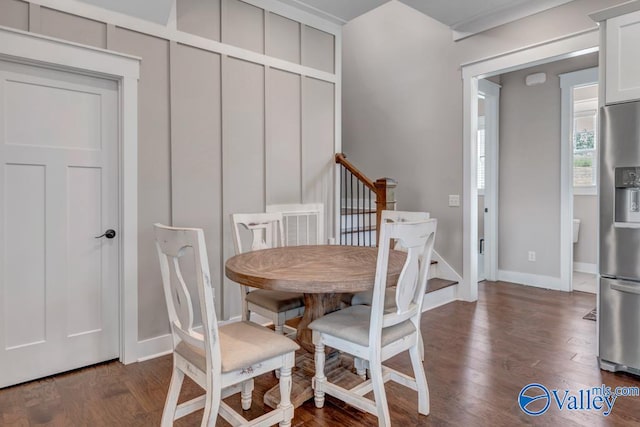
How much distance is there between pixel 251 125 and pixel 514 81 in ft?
11.5

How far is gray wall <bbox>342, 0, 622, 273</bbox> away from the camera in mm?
3875

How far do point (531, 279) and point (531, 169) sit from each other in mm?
1338

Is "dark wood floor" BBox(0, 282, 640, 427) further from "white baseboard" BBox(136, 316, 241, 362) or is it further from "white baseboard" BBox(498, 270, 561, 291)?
"white baseboard" BBox(498, 270, 561, 291)

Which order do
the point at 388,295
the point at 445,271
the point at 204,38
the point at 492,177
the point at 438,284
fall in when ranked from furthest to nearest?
the point at 492,177 < the point at 445,271 < the point at 438,284 < the point at 204,38 < the point at 388,295

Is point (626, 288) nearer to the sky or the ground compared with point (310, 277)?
nearer to the ground

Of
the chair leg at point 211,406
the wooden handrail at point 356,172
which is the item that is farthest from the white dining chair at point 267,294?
the wooden handrail at point 356,172

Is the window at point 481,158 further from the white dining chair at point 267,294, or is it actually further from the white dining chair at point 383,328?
the white dining chair at point 383,328

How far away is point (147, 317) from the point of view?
273 centimetres

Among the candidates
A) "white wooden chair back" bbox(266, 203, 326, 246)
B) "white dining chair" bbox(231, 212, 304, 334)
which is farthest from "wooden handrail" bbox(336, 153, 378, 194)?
"white dining chair" bbox(231, 212, 304, 334)

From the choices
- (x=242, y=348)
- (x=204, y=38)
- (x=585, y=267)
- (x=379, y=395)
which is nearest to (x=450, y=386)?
(x=379, y=395)

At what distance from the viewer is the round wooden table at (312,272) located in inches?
66.3

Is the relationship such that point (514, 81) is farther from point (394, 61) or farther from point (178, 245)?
point (178, 245)

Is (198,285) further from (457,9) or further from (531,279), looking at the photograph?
(531,279)

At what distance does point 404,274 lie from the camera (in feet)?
5.82
